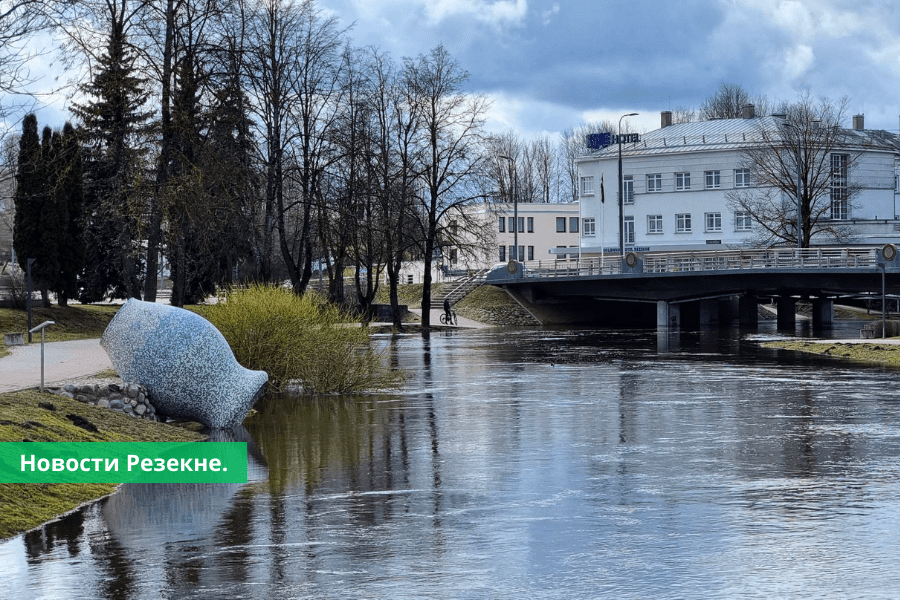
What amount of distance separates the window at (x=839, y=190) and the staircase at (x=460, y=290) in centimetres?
2443

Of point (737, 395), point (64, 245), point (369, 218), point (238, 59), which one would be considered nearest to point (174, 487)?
point (737, 395)

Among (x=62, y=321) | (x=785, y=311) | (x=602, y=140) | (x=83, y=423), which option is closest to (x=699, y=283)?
(x=785, y=311)

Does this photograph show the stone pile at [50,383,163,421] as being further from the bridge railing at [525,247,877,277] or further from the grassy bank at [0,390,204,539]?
the bridge railing at [525,247,877,277]

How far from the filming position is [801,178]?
70500mm

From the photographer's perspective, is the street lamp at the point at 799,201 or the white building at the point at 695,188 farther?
the white building at the point at 695,188

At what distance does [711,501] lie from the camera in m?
13.9

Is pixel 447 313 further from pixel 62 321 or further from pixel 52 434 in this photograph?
pixel 52 434

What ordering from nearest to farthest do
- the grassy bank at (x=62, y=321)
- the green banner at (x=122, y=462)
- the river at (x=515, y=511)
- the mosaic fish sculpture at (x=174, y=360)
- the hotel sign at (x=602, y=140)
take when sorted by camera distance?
the river at (x=515, y=511)
the green banner at (x=122, y=462)
the mosaic fish sculpture at (x=174, y=360)
the grassy bank at (x=62, y=321)
the hotel sign at (x=602, y=140)

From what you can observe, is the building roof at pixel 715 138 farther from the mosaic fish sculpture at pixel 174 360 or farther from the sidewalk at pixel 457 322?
the mosaic fish sculpture at pixel 174 360

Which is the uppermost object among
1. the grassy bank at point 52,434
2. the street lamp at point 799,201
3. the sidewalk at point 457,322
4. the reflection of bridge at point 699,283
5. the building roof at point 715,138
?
the building roof at point 715,138

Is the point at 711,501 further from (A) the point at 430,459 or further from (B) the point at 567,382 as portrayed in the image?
(B) the point at 567,382

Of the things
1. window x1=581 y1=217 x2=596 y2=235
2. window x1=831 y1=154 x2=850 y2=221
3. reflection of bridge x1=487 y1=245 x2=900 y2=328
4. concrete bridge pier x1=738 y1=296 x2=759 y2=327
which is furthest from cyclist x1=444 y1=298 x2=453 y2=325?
window x1=831 y1=154 x2=850 y2=221

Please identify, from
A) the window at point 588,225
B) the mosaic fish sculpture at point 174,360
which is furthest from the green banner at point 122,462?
the window at point 588,225

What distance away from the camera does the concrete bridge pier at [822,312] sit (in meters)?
72.9
